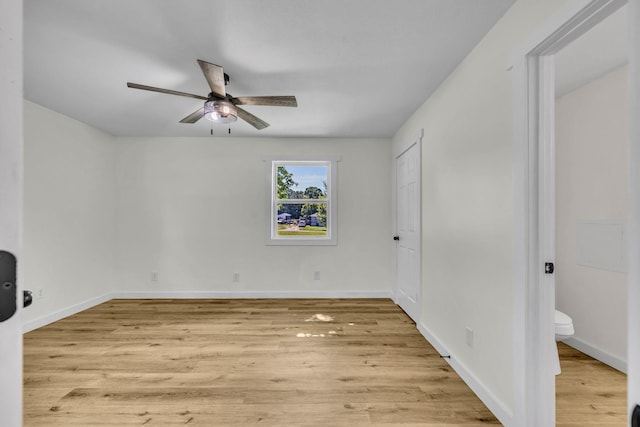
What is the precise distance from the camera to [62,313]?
11.3 ft

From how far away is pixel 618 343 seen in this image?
2.30 m

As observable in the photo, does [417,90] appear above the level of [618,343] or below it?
above

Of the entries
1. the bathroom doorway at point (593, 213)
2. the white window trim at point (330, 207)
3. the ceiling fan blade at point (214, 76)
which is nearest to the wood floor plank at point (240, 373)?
the bathroom doorway at point (593, 213)

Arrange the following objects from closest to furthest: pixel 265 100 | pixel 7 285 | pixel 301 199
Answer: pixel 7 285 < pixel 265 100 < pixel 301 199

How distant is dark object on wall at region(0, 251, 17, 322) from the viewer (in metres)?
0.43

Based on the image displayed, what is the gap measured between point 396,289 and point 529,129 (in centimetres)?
292

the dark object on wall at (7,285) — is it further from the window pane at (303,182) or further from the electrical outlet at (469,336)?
the window pane at (303,182)

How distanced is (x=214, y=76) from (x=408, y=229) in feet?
8.64

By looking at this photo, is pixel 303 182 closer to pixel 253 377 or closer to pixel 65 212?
pixel 253 377

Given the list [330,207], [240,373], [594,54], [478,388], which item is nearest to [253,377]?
[240,373]

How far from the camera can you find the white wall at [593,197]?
7.61ft

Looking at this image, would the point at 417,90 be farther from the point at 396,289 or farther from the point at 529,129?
the point at 396,289

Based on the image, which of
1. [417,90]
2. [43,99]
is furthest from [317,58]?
[43,99]

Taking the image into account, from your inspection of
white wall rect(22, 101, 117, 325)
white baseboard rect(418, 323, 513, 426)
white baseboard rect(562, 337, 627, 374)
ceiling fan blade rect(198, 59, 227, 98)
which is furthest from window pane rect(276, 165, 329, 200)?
white baseboard rect(562, 337, 627, 374)
